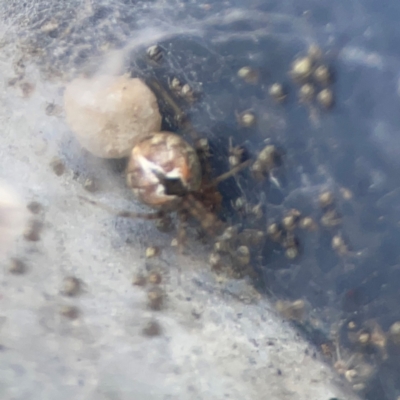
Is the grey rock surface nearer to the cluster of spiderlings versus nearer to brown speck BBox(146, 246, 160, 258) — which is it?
brown speck BBox(146, 246, 160, 258)

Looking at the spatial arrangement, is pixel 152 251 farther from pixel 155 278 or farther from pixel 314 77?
pixel 314 77

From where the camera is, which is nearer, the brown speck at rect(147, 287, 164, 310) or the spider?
the spider

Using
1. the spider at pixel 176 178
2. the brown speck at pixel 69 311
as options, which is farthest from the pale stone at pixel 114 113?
the brown speck at pixel 69 311

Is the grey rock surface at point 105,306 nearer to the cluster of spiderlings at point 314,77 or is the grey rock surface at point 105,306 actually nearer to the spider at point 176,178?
the spider at point 176,178

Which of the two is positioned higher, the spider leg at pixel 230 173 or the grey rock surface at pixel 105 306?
the spider leg at pixel 230 173

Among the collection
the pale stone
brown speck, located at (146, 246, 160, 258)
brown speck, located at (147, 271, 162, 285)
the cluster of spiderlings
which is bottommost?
brown speck, located at (147, 271, 162, 285)

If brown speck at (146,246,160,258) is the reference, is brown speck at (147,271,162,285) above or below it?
below

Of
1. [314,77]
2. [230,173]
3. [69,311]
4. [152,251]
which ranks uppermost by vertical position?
[314,77]

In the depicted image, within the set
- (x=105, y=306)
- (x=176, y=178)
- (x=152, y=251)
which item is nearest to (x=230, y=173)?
(x=176, y=178)

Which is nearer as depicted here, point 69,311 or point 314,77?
point 314,77

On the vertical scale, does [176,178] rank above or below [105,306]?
above

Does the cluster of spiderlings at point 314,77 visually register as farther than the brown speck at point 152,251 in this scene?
No

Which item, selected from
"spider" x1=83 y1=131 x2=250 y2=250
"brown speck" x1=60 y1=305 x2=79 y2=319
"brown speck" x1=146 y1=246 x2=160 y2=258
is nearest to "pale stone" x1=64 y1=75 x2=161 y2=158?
"spider" x1=83 y1=131 x2=250 y2=250
